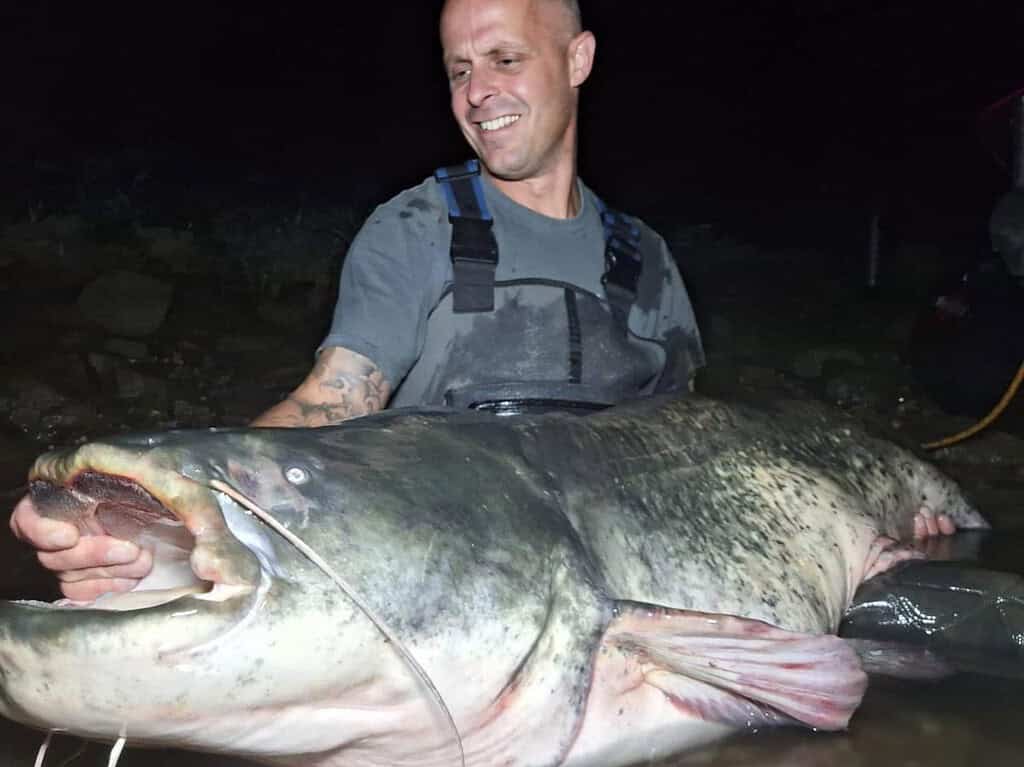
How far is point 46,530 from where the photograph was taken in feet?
6.62

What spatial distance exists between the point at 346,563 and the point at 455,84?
2.30 meters

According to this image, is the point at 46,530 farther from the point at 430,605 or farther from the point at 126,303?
the point at 126,303

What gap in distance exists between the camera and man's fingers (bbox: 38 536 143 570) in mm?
2059

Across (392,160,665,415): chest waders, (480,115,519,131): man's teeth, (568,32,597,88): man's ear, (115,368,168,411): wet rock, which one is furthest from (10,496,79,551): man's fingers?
(115,368,168,411): wet rock

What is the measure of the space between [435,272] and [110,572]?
58.9 inches

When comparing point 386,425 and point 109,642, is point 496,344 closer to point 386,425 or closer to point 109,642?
point 386,425

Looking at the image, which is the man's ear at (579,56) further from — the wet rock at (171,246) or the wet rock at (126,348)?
the wet rock at (171,246)

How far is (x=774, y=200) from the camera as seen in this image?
15.5m

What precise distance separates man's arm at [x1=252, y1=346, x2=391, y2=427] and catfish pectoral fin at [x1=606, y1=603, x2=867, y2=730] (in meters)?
0.98

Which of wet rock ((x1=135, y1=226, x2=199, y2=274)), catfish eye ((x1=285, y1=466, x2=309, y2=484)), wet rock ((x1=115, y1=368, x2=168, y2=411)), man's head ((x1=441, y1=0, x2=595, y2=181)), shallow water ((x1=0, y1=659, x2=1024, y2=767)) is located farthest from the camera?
wet rock ((x1=135, y1=226, x2=199, y2=274))

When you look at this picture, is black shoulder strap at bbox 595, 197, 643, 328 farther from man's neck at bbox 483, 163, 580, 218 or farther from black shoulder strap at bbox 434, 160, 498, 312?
black shoulder strap at bbox 434, 160, 498, 312

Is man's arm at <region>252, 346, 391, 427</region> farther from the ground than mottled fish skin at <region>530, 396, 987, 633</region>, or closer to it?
farther from the ground

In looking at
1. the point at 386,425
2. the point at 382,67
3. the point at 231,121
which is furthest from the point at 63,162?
the point at 386,425

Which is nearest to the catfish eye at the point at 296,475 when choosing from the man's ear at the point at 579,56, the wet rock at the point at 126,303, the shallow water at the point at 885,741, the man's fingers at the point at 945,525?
the shallow water at the point at 885,741
